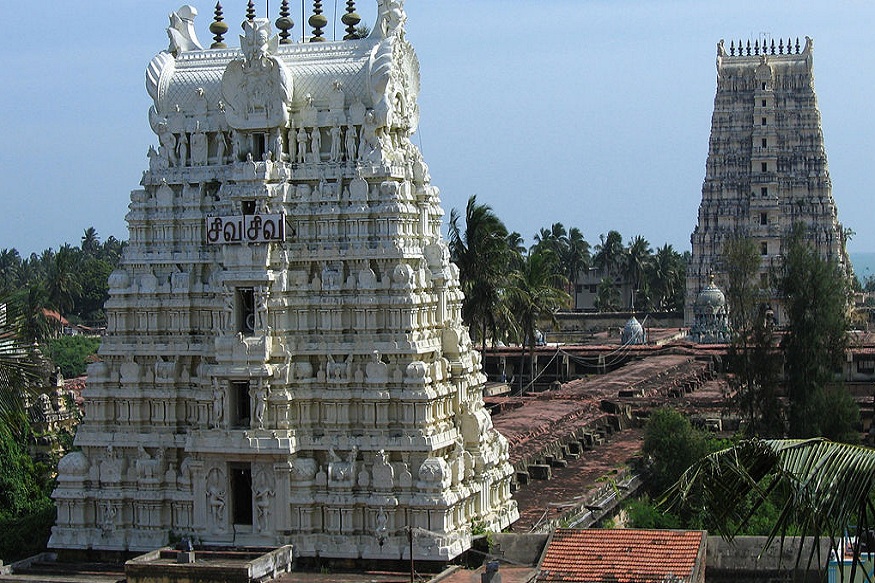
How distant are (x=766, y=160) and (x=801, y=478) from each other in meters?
101

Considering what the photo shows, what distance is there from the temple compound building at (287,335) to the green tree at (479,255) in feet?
93.6

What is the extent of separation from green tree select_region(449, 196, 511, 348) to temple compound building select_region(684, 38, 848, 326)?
4938 cm

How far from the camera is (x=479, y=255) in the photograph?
6569 cm

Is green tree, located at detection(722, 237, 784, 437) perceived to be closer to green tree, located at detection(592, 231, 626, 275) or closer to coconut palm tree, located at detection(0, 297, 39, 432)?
coconut palm tree, located at detection(0, 297, 39, 432)

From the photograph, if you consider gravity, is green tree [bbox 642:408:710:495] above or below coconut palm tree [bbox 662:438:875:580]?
below

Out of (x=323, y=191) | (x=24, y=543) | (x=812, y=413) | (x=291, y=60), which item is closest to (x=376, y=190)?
(x=323, y=191)

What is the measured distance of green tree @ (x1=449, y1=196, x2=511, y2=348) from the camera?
6512 cm

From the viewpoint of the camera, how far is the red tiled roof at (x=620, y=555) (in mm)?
29828

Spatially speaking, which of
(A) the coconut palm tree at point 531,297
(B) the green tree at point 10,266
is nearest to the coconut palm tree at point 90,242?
(B) the green tree at point 10,266

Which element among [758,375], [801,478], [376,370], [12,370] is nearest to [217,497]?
[376,370]

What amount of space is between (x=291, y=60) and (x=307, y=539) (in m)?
10.8

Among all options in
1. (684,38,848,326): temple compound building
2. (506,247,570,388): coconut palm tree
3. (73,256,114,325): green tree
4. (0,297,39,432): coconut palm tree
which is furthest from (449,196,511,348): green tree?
(73,256,114,325): green tree

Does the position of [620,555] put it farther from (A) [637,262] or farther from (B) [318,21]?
(A) [637,262]

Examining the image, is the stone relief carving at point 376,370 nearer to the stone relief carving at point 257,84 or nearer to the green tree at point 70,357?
the stone relief carving at point 257,84
